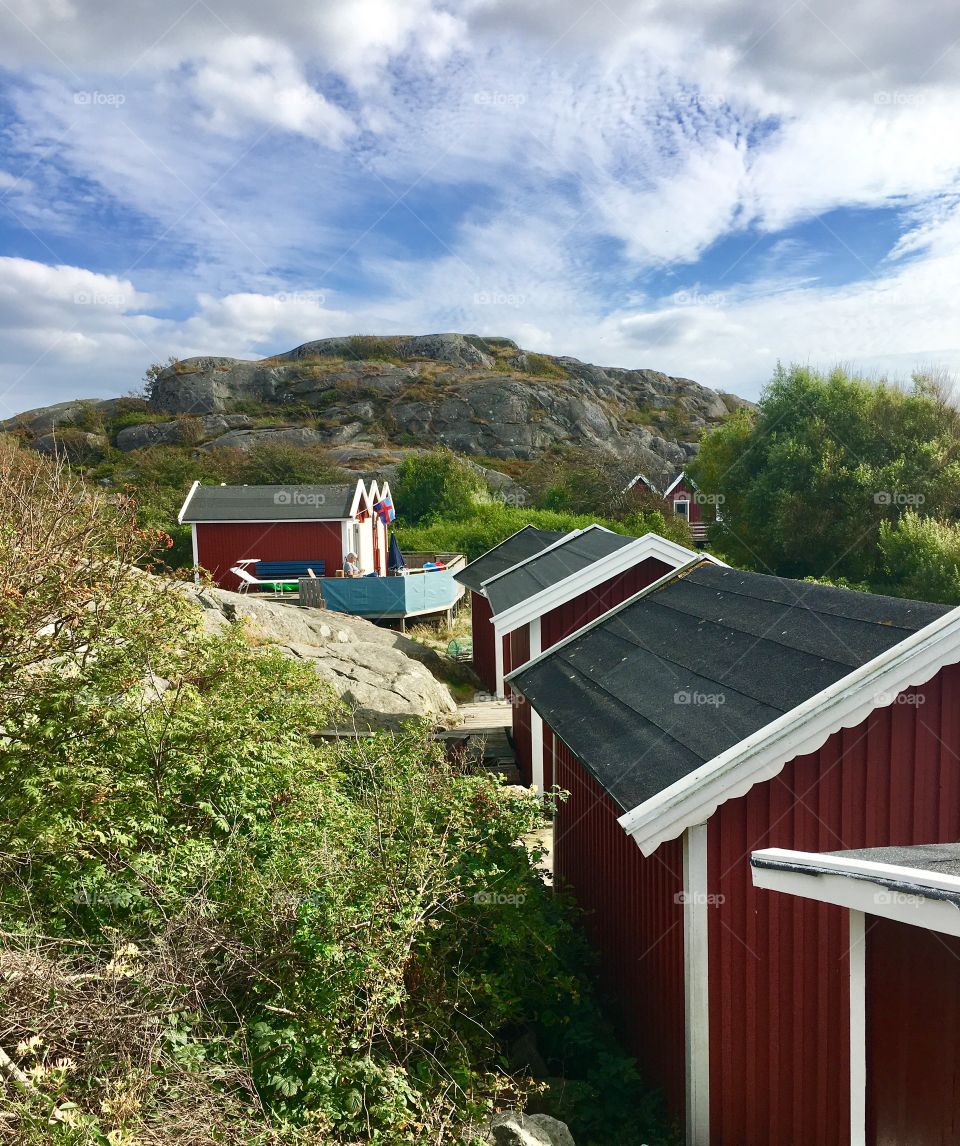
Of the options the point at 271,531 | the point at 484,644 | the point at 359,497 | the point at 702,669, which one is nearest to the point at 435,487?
the point at 359,497

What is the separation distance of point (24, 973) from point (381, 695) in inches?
400

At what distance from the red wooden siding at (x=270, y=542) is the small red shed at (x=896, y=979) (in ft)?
90.1

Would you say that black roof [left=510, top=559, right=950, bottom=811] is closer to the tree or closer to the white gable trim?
the tree

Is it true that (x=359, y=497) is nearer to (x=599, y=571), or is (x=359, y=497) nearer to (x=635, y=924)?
(x=599, y=571)

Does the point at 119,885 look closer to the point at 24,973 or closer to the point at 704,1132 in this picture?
the point at 24,973

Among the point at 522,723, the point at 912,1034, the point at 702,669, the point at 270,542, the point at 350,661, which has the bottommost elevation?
the point at 522,723

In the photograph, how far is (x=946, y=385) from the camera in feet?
108

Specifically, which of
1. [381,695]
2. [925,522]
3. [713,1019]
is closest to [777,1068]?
[713,1019]

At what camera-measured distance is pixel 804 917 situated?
4793 mm

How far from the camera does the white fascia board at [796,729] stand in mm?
4590

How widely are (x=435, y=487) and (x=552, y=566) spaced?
30.0m

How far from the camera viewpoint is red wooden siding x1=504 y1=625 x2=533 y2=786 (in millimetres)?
12430

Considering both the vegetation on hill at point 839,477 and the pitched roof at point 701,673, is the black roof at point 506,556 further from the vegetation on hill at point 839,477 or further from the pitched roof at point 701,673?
the vegetation on hill at point 839,477

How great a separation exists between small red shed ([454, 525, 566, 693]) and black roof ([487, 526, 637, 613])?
1.64m
